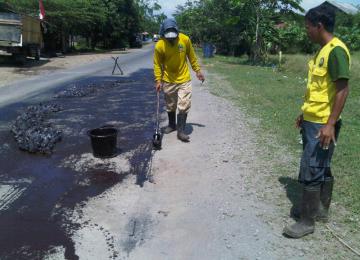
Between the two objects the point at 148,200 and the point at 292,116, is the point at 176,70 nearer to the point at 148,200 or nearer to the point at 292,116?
the point at 148,200

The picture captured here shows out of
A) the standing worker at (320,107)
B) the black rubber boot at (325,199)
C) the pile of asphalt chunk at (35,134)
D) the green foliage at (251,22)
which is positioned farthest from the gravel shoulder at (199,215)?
the green foliage at (251,22)

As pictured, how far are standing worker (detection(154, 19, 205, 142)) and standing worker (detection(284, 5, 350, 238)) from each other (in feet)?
10.2

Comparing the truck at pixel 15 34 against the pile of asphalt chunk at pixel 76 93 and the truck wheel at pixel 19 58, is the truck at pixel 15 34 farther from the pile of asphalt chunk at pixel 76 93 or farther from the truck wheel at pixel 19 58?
the pile of asphalt chunk at pixel 76 93

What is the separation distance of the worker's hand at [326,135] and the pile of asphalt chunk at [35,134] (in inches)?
168

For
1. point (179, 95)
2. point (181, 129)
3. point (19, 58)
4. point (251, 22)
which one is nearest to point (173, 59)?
point (179, 95)

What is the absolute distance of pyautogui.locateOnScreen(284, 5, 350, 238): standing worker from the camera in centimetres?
351

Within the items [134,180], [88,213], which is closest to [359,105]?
[134,180]

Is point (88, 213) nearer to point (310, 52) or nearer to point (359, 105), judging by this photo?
point (359, 105)

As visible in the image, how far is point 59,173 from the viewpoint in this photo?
5.66m

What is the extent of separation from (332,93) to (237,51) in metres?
35.1

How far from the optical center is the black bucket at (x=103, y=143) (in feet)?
19.7

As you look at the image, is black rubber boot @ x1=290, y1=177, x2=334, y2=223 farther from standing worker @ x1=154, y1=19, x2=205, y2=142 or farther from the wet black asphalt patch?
standing worker @ x1=154, y1=19, x2=205, y2=142

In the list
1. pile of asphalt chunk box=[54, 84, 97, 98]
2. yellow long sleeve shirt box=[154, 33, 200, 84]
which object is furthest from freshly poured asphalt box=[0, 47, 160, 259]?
yellow long sleeve shirt box=[154, 33, 200, 84]

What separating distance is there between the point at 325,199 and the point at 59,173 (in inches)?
134
